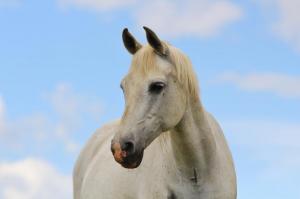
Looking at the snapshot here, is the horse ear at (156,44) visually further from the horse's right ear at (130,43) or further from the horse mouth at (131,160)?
the horse mouth at (131,160)

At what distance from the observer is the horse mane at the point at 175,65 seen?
20.2 ft

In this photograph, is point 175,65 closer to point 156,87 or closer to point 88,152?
point 156,87

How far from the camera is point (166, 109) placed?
611 centimetres

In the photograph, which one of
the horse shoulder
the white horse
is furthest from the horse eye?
the horse shoulder

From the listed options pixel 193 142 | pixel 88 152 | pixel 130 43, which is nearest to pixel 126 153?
pixel 193 142

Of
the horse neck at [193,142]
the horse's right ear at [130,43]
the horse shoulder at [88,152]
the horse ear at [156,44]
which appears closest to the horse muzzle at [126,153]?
the horse neck at [193,142]

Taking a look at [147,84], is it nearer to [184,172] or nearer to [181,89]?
[181,89]

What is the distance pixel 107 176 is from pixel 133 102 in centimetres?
205

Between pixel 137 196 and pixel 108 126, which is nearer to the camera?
pixel 137 196

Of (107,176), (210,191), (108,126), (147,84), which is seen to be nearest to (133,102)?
(147,84)

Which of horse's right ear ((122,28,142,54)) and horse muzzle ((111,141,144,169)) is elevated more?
horse's right ear ((122,28,142,54))

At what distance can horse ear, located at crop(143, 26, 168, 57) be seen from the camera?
618cm

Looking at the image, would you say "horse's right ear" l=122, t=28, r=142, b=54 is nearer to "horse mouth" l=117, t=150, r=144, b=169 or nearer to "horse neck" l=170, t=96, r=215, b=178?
"horse neck" l=170, t=96, r=215, b=178

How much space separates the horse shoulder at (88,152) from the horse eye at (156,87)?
272cm
